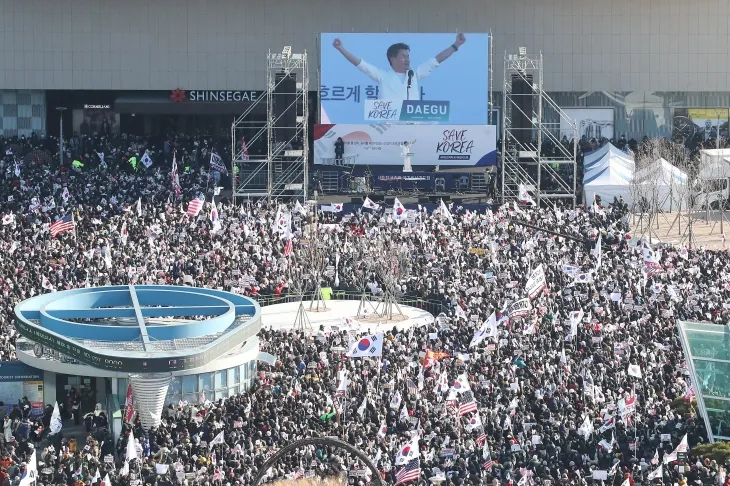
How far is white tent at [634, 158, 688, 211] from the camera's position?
68.4m

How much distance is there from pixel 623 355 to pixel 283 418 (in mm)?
10473

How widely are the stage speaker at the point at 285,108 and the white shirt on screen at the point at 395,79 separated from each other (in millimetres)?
3641

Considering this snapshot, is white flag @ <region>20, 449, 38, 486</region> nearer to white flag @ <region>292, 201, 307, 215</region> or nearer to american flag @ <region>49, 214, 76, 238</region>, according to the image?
american flag @ <region>49, 214, 76, 238</region>

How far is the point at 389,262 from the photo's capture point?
55406 mm

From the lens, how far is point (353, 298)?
5962cm

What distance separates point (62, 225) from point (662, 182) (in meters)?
27.9

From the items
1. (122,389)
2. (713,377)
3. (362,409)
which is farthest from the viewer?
(122,389)

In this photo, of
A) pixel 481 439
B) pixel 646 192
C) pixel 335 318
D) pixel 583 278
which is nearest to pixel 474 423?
pixel 481 439

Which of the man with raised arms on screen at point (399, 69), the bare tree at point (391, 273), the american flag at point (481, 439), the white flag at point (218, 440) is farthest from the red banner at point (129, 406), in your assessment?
the man with raised arms on screen at point (399, 69)

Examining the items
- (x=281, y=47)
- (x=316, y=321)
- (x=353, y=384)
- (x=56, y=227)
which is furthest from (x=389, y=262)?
(x=281, y=47)

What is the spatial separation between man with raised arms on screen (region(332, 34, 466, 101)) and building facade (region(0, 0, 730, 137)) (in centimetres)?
871

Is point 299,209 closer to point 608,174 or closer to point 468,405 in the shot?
point 608,174

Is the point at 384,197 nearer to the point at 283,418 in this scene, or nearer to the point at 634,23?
the point at 634,23

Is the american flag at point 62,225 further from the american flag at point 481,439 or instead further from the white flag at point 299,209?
the american flag at point 481,439
